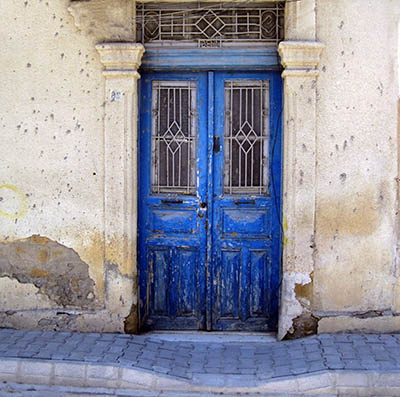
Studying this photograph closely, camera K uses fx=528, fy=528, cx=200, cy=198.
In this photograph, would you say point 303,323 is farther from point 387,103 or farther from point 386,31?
point 386,31

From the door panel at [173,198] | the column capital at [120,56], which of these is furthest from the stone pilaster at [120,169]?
the door panel at [173,198]

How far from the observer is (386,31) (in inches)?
184

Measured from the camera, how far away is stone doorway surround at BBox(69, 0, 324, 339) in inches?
185

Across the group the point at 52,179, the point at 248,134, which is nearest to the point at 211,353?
the point at 248,134

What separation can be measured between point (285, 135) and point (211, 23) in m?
1.27

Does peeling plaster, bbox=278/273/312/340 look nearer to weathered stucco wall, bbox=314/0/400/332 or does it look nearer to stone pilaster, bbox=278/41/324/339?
stone pilaster, bbox=278/41/324/339

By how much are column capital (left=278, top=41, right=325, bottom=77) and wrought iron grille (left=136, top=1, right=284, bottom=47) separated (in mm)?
271

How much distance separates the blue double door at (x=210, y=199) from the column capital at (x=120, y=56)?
0.97 ft

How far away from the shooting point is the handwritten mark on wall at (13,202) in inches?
196

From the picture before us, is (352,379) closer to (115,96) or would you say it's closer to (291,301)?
(291,301)

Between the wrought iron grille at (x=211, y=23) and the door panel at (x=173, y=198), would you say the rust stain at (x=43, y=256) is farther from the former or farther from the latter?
the wrought iron grille at (x=211, y=23)

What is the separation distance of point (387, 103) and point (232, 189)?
160cm

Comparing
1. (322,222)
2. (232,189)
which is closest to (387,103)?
(322,222)

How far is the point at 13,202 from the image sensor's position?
4.98 m
